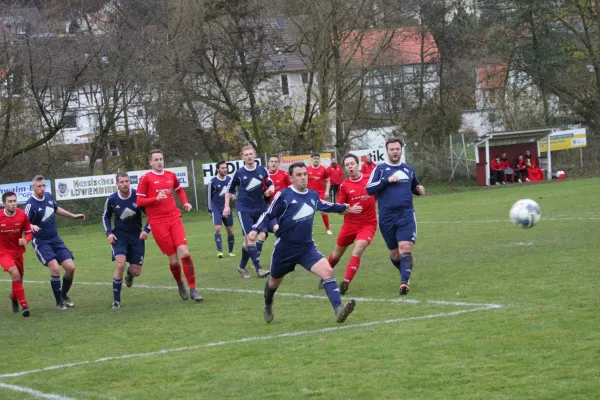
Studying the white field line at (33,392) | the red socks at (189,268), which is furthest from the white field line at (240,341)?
the red socks at (189,268)

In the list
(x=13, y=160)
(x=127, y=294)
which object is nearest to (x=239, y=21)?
(x=13, y=160)

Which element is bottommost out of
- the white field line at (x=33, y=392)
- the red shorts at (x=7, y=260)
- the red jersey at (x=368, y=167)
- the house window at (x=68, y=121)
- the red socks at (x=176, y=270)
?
the white field line at (x=33, y=392)

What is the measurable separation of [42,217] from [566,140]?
33.1 m

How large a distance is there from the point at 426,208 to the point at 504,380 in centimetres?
2274

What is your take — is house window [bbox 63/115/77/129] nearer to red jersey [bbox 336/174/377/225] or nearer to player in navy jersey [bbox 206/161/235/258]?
player in navy jersey [bbox 206/161/235/258]

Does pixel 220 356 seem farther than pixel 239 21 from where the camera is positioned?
No

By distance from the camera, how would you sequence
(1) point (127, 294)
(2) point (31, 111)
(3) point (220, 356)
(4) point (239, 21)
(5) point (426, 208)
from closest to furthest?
(3) point (220, 356) < (1) point (127, 294) < (5) point (426, 208) < (2) point (31, 111) < (4) point (239, 21)

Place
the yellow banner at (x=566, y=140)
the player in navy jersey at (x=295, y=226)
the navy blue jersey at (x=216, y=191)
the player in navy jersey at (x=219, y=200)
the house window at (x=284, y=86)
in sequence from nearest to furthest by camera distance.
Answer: the player in navy jersey at (x=295, y=226), the player in navy jersey at (x=219, y=200), the navy blue jersey at (x=216, y=191), the yellow banner at (x=566, y=140), the house window at (x=284, y=86)

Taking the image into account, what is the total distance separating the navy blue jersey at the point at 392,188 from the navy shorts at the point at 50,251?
480 cm

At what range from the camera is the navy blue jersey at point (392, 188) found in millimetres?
11359

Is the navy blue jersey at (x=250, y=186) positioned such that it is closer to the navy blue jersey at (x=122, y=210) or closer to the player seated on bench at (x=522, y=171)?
the navy blue jersey at (x=122, y=210)

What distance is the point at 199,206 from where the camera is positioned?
34.4 meters

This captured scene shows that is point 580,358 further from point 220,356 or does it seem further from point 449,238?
point 449,238

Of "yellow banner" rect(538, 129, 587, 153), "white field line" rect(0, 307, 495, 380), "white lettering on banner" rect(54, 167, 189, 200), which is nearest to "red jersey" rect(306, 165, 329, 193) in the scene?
"white lettering on banner" rect(54, 167, 189, 200)
